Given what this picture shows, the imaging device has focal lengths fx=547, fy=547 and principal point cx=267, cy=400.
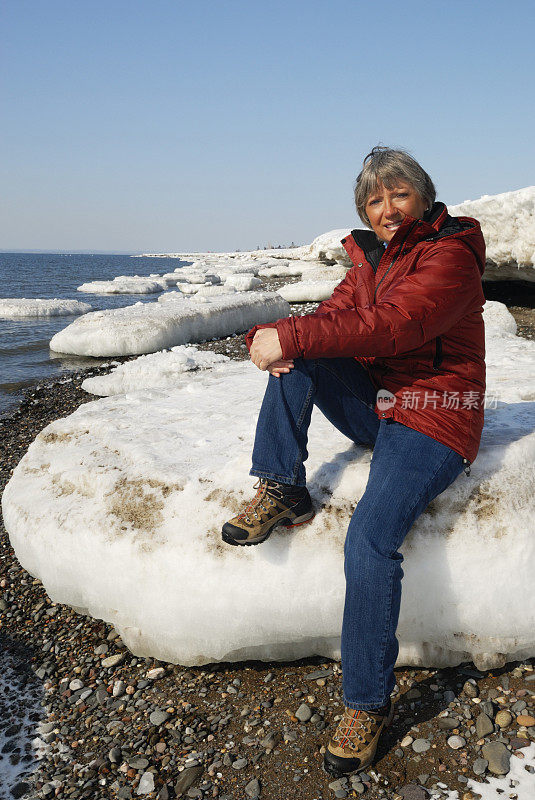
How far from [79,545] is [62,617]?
2.21ft

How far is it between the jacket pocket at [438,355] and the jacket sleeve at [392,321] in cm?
14

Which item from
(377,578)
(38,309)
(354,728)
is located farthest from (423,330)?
(38,309)

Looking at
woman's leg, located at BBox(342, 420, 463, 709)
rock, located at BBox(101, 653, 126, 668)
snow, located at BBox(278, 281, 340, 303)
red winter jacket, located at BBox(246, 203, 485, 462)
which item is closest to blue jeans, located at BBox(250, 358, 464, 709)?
woman's leg, located at BBox(342, 420, 463, 709)

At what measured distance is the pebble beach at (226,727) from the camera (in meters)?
2.29

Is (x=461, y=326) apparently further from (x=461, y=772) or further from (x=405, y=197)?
(x=461, y=772)

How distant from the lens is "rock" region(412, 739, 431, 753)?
2.37 metres

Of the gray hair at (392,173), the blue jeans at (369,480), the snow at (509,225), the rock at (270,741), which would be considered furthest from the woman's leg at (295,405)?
the snow at (509,225)

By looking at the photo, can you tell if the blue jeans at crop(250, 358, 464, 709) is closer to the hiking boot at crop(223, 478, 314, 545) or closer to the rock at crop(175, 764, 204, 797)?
the hiking boot at crop(223, 478, 314, 545)

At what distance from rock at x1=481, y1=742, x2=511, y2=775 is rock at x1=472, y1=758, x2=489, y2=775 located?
16 mm

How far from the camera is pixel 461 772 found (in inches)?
89.0

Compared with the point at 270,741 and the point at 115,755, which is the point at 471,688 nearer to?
the point at 270,741

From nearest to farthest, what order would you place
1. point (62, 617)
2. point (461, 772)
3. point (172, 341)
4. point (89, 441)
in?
point (461, 772)
point (62, 617)
point (89, 441)
point (172, 341)

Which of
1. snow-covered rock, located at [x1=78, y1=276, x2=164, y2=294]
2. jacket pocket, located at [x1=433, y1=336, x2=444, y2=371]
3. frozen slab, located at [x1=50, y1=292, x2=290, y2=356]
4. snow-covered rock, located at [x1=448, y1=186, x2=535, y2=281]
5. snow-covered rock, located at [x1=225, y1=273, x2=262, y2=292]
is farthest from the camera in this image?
snow-covered rock, located at [x1=78, y1=276, x2=164, y2=294]

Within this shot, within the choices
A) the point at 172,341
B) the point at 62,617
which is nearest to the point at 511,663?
the point at 62,617
